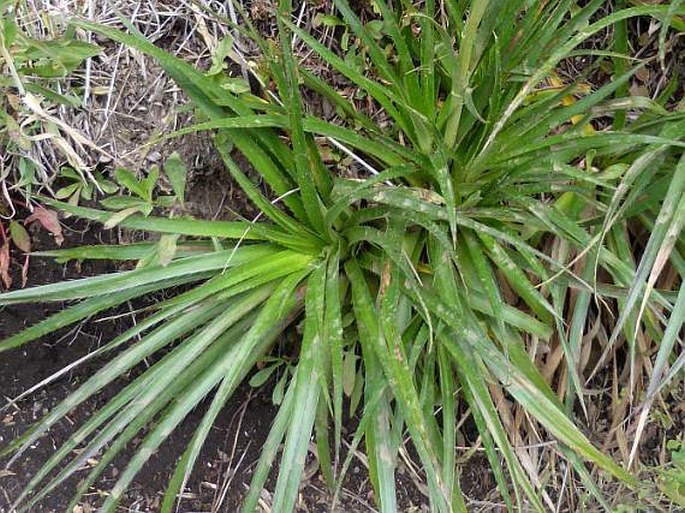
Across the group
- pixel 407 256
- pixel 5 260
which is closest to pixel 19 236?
pixel 5 260

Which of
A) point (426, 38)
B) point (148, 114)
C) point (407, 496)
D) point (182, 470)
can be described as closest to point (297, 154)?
point (426, 38)

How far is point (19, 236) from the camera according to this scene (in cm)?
121

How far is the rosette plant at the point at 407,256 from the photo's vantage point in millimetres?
960

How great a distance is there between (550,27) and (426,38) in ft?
0.64

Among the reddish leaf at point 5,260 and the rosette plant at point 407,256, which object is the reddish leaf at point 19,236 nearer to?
the reddish leaf at point 5,260

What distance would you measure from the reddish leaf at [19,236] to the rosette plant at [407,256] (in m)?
0.24

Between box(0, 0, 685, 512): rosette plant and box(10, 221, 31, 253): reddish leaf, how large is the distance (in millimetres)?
235

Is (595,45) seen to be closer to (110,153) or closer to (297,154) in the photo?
(297,154)

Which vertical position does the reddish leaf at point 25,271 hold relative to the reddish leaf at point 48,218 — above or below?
below

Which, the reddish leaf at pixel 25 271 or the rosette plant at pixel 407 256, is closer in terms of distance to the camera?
the rosette plant at pixel 407 256

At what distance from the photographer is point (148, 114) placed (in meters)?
1.17

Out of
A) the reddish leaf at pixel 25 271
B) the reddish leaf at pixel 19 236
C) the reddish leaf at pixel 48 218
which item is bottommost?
the reddish leaf at pixel 25 271

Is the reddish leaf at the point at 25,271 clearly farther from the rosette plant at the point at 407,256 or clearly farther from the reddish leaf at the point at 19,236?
the rosette plant at the point at 407,256

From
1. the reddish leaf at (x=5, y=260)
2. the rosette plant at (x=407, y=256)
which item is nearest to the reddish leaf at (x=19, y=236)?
the reddish leaf at (x=5, y=260)
